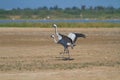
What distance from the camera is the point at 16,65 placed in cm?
2011

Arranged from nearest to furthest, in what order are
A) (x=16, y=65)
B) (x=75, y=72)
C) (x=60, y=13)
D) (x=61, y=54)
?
(x=75, y=72)
(x=16, y=65)
(x=61, y=54)
(x=60, y=13)

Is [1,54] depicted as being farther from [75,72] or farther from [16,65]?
[75,72]

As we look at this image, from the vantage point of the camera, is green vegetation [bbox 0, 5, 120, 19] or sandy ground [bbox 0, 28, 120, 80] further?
green vegetation [bbox 0, 5, 120, 19]

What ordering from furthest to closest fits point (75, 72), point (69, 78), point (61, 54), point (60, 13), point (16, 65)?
point (60, 13) < point (61, 54) < point (16, 65) < point (75, 72) < point (69, 78)

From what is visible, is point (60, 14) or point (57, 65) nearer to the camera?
point (57, 65)

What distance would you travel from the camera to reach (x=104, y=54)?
24.9 metres

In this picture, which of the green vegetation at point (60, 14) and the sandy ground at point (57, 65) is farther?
the green vegetation at point (60, 14)

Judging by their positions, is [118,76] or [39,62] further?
[39,62]

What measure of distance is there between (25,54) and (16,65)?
499 cm

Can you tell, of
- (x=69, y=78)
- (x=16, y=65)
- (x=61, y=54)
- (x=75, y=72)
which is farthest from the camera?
(x=61, y=54)

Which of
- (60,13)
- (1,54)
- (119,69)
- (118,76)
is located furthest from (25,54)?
(60,13)

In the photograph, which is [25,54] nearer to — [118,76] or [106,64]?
[106,64]

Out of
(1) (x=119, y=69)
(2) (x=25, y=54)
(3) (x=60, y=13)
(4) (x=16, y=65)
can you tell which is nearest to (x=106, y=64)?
(1) (x=119, y=69)

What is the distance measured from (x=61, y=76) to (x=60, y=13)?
550 ft
